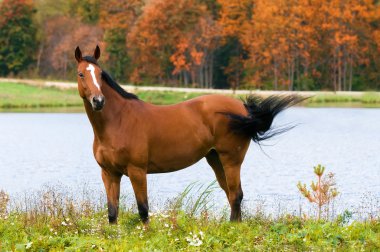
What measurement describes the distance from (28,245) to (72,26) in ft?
232

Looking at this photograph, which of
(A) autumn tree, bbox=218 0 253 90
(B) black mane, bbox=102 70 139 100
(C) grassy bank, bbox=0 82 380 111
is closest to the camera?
(B) black mane, bbox=102 70 139 100

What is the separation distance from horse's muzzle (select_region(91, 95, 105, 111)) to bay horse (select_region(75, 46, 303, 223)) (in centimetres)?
1

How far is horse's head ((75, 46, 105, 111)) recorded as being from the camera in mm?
8148

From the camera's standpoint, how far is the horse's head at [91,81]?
26.7 ft

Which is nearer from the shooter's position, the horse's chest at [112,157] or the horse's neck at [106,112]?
the horse's chest at [112,157]

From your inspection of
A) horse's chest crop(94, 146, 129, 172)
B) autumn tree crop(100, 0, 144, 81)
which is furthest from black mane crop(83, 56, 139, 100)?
autumn tree crop(100, 0, 144, 81)

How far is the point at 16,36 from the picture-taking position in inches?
2913

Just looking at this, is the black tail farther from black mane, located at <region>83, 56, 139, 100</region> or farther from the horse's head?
the horse's head

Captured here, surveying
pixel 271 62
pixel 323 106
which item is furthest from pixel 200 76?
pixel 323 106

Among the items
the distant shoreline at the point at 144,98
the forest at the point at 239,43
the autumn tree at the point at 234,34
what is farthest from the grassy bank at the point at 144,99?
the autumn tree at the point at 234,34

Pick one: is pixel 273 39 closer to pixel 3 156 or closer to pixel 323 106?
pixel 323 106

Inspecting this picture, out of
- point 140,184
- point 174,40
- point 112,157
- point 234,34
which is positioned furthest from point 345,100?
point 112,157

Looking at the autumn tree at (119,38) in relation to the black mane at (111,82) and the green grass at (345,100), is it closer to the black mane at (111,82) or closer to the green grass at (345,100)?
the green grass at (345,100)

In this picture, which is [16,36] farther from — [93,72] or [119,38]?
[93,72]
